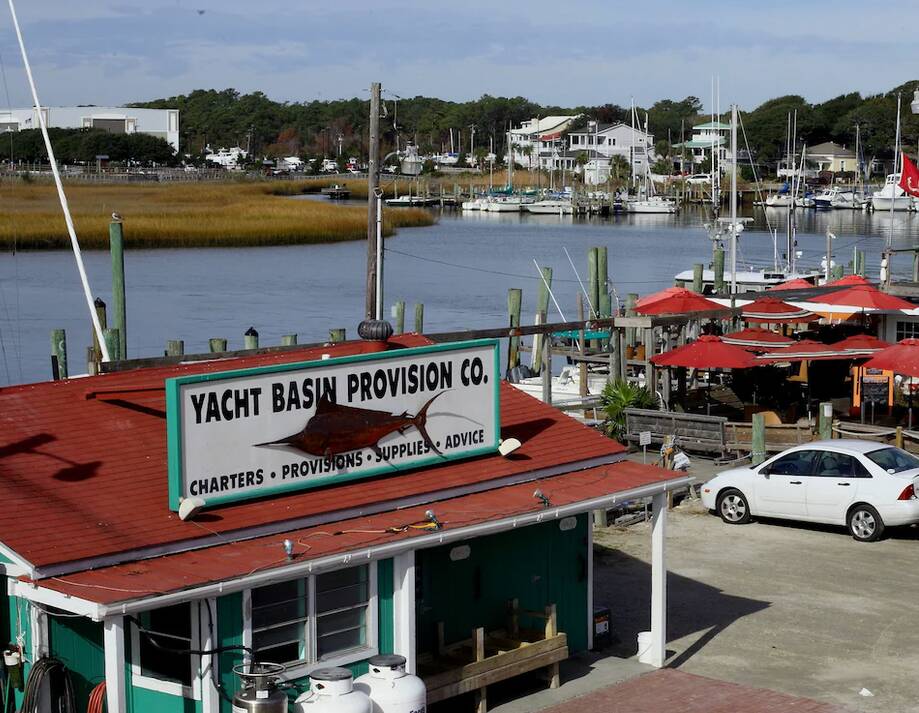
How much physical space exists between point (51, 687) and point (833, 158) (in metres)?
176

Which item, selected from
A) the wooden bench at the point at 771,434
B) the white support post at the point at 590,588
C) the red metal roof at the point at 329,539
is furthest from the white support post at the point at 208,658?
the wooden bench at the point at 771,434

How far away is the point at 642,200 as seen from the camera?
478ft

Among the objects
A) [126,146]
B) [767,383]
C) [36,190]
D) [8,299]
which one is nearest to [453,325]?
[8,299]

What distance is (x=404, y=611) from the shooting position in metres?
12.7

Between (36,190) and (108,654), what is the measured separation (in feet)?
361

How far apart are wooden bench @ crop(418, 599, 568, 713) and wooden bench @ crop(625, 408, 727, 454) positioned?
11494 millimetres

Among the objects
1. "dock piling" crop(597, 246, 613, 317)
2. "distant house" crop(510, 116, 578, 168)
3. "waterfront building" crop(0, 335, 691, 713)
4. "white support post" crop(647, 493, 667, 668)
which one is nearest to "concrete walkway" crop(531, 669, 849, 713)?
"white support post" crop(647, 493, 667, 668)

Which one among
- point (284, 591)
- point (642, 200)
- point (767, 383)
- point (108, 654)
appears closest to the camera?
point (108, 654)

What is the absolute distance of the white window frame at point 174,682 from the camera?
11320 millimetres

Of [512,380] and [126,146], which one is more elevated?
[126,146]

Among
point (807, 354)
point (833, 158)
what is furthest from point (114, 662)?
point (833, 158)

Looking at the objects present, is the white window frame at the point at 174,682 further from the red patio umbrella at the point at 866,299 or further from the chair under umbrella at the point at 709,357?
the red patio umbrella at the point at 866,299

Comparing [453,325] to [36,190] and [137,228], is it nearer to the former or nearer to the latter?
[137,228]

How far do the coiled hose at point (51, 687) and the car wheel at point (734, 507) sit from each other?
12261 millimetres
